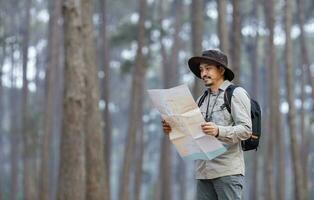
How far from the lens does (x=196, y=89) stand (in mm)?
13523

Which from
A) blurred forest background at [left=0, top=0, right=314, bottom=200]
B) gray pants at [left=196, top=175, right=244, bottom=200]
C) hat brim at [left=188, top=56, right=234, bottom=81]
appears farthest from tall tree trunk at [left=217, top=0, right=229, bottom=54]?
gray pants at [left=196, top=175, right=244, bottom=200]

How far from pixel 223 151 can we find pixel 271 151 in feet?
48.1

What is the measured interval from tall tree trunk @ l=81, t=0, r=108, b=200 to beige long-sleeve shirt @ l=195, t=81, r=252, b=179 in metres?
5.40

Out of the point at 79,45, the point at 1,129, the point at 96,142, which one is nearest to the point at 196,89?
the point at 96,142

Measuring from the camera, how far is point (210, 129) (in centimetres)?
421

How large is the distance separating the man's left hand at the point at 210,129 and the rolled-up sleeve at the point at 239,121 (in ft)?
0.10

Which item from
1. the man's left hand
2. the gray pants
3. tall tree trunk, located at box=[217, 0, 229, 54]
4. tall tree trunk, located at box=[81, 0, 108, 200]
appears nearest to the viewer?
the man's left hand

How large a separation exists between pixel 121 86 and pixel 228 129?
39090 mm

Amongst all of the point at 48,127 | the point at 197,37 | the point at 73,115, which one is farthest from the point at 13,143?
the point at 73,115

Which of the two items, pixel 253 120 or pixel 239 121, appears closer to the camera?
pixel 239 121

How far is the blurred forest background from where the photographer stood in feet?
28.5

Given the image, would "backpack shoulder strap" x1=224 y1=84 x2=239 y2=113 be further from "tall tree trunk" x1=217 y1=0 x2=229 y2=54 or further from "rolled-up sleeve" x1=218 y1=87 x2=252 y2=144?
"tall tree trunk" x1=217 y1=0 x2=229 y2=54

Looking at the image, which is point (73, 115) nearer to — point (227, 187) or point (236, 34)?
point (227, 187)

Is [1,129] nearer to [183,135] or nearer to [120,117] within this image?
[120,117]
